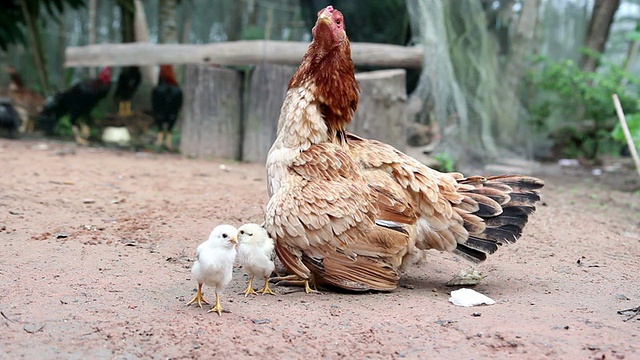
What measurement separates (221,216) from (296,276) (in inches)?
67.3

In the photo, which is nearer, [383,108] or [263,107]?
[383,108]

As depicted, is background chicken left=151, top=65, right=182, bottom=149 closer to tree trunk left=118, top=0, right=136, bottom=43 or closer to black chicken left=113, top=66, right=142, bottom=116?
black chicken left=113, top=66, right=142, bottom=116

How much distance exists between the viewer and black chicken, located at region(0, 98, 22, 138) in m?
9.97

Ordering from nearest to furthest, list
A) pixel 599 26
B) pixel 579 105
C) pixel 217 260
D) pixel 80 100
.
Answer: pixel 217 260
pixel 80 100
pixel 579 105
pixel 599 26

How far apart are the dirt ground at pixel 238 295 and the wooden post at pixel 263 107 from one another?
7.60 feet

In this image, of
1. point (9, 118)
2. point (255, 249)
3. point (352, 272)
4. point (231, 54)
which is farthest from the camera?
point (9, 118)

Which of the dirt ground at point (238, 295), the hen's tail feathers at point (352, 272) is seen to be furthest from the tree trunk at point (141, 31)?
the hen's tail feathers at point (352, 272)

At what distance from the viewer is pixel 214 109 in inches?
364

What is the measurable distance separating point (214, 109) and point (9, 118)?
3.45m

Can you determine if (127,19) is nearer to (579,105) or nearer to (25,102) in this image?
(25,102)

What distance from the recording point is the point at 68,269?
4047 mm

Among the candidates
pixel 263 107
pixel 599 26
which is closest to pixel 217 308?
pixel 263 107

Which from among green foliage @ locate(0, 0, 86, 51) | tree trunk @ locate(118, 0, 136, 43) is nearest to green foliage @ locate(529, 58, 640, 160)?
tree trunk @ locate(118, 0, 136, 43)

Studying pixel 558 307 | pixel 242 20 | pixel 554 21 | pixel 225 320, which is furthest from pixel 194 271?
pixel 554 21
